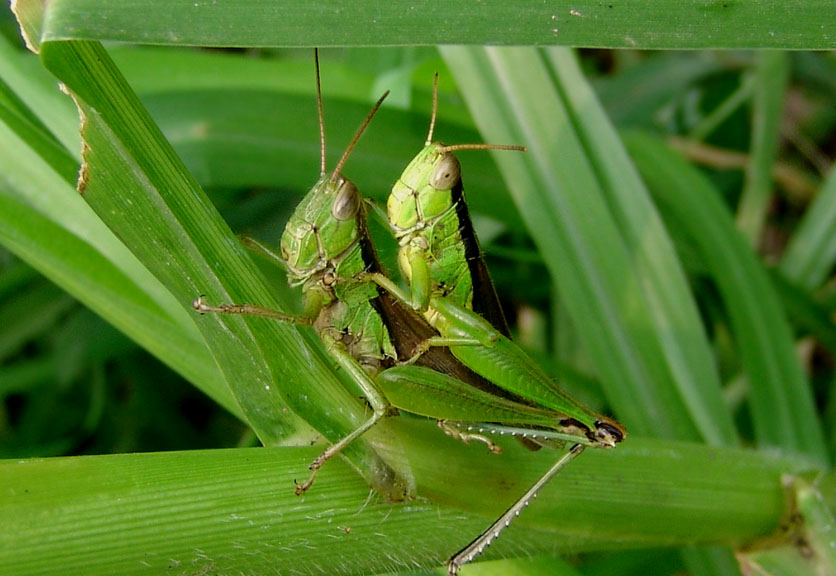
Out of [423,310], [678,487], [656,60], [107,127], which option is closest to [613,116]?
[656,60]

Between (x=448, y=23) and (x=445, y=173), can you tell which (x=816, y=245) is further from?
(x=448, y=23)

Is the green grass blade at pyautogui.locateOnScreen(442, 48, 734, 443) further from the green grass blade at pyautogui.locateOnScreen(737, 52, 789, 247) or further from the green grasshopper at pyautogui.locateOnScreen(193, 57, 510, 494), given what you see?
the green grass blade at pyautogui.locateOnScreen(737, 52, 789, 247)

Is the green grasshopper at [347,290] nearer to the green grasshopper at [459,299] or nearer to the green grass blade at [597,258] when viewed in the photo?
the green grasshopper at [459,299]

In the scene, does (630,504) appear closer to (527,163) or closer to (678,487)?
(678,487)

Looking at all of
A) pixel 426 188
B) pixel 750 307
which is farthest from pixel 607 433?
pixel 750 307

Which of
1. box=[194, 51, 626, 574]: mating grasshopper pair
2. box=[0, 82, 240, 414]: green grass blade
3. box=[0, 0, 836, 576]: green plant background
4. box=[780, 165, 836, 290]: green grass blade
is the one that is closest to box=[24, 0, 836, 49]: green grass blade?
box=[0, 0, 836, 576]: green plant background

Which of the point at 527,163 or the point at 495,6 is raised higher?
the point at 527,163

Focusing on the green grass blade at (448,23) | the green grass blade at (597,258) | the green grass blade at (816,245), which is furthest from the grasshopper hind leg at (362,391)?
the green grass blade at (816,245)

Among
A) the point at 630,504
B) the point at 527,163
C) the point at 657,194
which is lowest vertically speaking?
the point at 630,504
